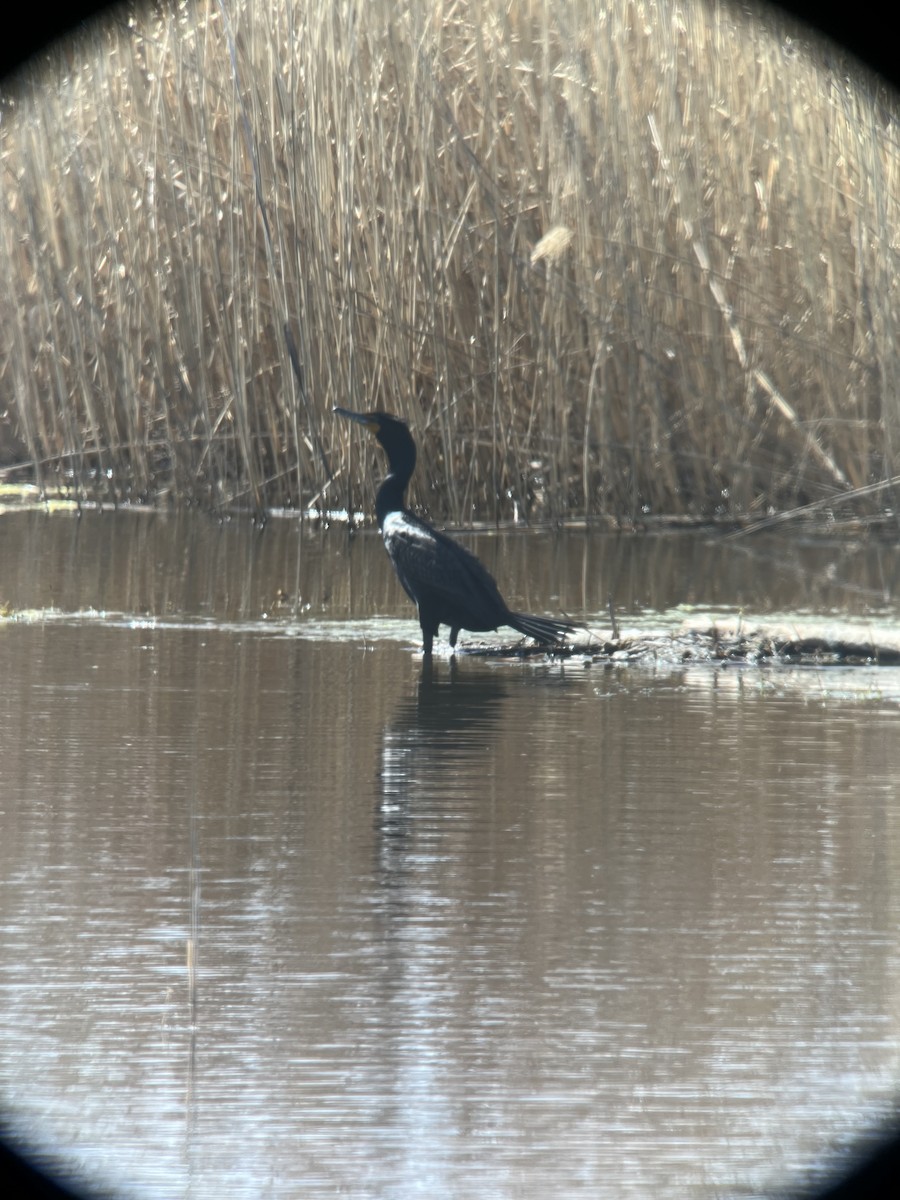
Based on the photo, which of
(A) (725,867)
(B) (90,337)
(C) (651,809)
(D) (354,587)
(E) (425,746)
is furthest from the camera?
(B) (90,337)

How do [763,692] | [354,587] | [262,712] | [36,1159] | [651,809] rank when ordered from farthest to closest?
[354,587]
[763,692]
[262,712]
[651,809]
[36,1159]

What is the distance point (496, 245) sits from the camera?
30.2 ft

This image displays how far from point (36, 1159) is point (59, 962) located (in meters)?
0.62

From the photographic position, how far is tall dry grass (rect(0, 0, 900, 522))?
894 cm

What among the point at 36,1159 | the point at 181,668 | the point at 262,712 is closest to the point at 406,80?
the point at 181,668

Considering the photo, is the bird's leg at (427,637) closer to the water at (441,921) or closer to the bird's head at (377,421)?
the water at (441,921)

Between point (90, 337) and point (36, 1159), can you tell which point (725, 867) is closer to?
point (36, 1159)

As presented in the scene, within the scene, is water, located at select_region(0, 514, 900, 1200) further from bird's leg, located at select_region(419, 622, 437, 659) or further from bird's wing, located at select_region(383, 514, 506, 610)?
bird's wing, located at select_region(383, 514, 506, 610)

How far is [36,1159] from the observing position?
2.38 meters

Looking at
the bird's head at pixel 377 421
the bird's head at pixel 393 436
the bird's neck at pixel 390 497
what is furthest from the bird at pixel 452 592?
the bird's head at pixel 377 421

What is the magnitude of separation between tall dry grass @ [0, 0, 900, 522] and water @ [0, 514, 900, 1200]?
11.6 ft

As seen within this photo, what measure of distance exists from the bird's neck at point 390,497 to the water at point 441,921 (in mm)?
883

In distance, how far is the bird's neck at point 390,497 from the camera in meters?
6.90

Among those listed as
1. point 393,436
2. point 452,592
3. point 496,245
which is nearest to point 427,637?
point 452,592
